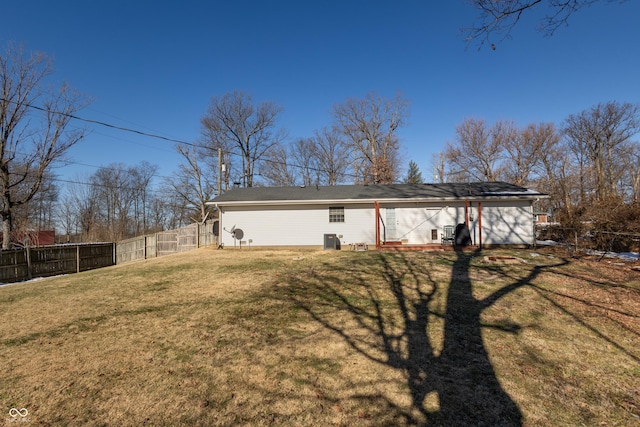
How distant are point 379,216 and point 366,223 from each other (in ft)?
2.41

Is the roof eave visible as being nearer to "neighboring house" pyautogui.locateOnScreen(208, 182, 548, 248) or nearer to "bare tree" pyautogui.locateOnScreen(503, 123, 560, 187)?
"neighboring house" pyautogui.locateOnScreen(208, 182, 548, 248)

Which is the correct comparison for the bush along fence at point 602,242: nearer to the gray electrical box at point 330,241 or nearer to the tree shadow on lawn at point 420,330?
the tree shadow on lawn at point 420,330

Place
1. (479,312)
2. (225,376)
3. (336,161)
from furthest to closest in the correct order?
1. (336,161)
2. (479,312)
3. (225,376)

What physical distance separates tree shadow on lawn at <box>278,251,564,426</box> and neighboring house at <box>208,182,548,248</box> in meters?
5.84

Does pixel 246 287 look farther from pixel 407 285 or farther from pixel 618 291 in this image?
pixel 618 291

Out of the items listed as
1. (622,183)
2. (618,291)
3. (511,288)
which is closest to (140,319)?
(511,288)

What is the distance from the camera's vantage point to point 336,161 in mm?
34625

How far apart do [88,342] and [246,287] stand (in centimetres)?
319

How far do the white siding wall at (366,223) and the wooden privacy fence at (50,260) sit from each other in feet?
22.9

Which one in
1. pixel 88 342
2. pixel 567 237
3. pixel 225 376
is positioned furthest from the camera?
pixel 567 237

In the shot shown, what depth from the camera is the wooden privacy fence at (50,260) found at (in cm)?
1188

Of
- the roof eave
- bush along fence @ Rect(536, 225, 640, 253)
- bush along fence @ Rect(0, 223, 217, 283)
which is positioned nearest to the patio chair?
the roof eave

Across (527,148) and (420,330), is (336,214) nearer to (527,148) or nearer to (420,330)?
(420,330)

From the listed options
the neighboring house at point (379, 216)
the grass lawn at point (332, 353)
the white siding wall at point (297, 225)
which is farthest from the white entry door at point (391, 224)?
the grass lawn at point (332, 353)
